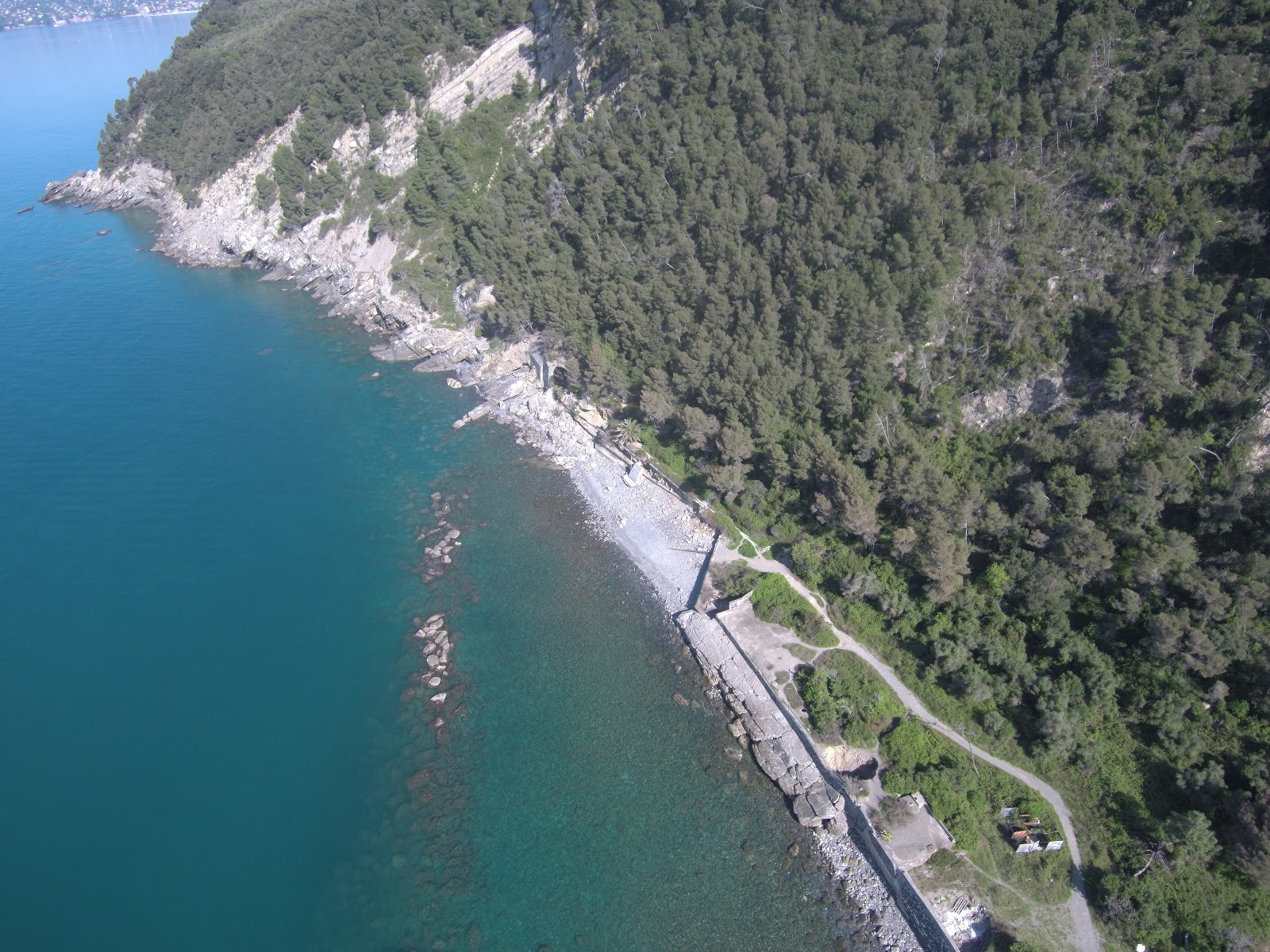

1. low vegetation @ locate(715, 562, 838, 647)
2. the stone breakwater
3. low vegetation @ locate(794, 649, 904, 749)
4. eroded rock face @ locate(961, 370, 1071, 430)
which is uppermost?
eroded rock face @ locate(961, 370, 1071, 430)

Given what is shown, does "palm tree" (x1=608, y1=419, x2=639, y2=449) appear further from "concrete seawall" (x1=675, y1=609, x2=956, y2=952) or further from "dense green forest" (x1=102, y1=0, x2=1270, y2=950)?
"concrete seawall" (x1=675, y1=609, x2=956, y2=952)

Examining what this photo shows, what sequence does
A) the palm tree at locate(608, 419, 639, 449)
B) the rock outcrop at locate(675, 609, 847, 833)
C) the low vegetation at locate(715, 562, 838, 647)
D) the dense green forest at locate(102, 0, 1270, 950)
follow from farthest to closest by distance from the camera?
the palm tree at locate(608, 419, 639, 449) → the low vegetation at locate(715, 562, 838, 647) → the rock outcrop at locate(675, 609, 847, 833) → the dense green forest at locate(102, 0, 1270, 950)

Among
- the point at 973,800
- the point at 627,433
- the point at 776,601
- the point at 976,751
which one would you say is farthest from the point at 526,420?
the point at 973,800

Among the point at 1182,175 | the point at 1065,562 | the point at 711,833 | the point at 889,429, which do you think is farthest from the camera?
the point at 889,429

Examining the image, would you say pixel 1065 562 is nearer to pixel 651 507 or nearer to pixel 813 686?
pixel 813 686

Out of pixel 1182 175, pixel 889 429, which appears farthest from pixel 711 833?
pixel 1182 175

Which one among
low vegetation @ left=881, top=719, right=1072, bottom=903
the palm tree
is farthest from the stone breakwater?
the palm tree

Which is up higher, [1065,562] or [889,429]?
[889,429]

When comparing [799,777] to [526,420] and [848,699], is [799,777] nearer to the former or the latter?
[848,699]
